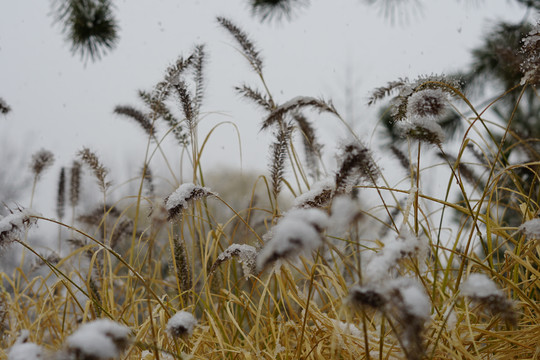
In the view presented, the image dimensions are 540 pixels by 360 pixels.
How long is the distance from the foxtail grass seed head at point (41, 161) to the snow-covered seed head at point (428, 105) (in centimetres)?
139

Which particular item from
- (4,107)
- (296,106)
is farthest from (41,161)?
(296,106)

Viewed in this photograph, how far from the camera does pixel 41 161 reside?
1.58 metres

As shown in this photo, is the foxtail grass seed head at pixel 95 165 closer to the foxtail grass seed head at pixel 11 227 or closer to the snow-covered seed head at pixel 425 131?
the foxtail grass seed head at pixel 11 227

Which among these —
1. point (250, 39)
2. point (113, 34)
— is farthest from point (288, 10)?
point (250, 39)

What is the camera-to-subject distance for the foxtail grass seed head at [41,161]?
158 centimetres

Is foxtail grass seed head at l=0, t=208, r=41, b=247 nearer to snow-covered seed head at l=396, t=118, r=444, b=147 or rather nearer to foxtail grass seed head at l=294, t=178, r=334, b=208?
foxtail grass seed head at l=294, t=178, r=334, b=208

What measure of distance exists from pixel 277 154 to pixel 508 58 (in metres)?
1.03

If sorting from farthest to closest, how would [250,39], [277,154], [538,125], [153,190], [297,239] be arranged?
[538,125] < [153,190] < [250,39] < [277,154] < [297,239]

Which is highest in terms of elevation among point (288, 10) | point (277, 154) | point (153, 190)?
point (288, 10)

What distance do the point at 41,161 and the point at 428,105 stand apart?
1.41 meters

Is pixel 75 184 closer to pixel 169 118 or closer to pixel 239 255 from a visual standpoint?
pixel 169 118

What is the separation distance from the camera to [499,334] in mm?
756

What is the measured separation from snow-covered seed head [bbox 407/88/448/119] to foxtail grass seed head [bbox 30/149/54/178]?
1.39m

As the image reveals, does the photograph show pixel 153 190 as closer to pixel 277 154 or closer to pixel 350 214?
pixel 277 154
